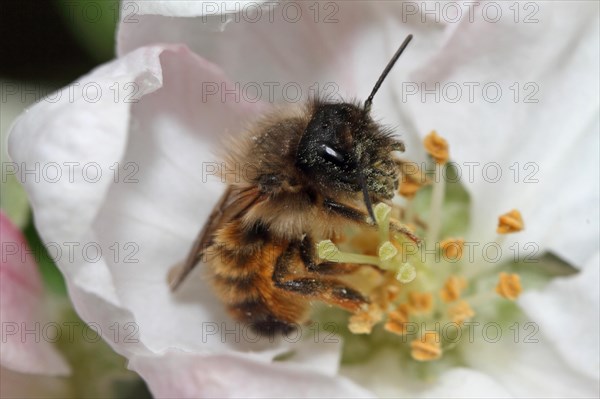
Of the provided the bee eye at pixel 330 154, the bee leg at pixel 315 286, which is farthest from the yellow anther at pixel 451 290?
the bee eye at pixel 330 154

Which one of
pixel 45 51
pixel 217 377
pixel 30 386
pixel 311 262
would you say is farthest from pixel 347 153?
pixel 45 51

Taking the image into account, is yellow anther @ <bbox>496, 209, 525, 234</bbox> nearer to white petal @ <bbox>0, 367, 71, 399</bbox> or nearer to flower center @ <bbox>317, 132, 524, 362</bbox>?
flower center @ <bbox>317, 132, 524, 362</bbox>

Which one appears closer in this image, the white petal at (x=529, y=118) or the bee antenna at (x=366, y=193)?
the bee antenna at (x=366, y=193)

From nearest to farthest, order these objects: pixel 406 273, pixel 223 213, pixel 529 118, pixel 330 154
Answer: pixel 330 154 → pixel 223 213 → pixel 406 273 → pixel 529 118

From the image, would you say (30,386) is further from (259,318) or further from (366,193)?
(366,193)

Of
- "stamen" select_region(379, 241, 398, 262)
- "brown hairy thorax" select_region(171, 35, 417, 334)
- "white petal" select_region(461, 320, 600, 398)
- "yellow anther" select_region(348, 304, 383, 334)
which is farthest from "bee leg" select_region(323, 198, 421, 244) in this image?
"white petal" select_region(461, 320, 600, 398)

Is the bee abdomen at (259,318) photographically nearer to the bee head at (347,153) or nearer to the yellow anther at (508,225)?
the bee head at (347,153)
